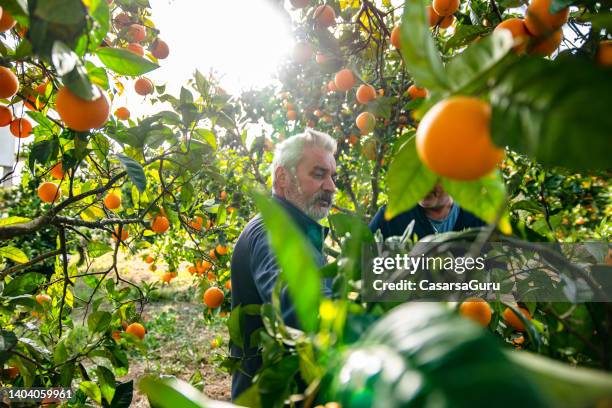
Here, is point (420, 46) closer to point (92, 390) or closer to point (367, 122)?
point (92, 390)

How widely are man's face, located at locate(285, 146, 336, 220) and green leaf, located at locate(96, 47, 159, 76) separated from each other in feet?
4.04

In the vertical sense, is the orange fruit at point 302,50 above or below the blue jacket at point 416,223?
above

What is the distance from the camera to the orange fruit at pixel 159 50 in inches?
64.1

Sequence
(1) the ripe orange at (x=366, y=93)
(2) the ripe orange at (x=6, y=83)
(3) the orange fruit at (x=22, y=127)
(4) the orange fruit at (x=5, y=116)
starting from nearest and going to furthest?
(2) the ripe orange at (x=6, y=83)
(4) the orange fruit at (x=5, y=116)
(3) the orange fruit at (x=22, y=127)
(1) the ripe orange at (x=366, y=93)

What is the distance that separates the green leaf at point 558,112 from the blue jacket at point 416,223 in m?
1.40

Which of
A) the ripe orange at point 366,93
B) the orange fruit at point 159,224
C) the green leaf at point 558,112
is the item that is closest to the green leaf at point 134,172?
the green leaf at point 558,112

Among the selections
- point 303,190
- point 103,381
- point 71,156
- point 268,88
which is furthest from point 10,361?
point 268,88

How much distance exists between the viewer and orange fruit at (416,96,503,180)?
0.80 ft

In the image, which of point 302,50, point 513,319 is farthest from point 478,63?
point 302,50

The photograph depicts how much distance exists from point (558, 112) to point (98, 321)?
132 centimetres

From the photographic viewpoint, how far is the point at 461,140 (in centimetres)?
24

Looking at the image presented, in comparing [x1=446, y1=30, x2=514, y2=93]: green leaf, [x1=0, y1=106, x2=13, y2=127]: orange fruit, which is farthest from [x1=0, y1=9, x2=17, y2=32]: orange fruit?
[x1=446, y1=30, x2=514, y2=93]: green leaf

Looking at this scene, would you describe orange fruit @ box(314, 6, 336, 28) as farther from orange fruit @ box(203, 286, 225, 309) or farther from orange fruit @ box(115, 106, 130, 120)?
orange fruit @ box(203, 286, 225, 309)

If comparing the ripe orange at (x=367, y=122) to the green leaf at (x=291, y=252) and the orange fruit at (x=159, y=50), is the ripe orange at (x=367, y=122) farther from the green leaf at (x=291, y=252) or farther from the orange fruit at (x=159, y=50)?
the green leaf at (x=291, y=252)
